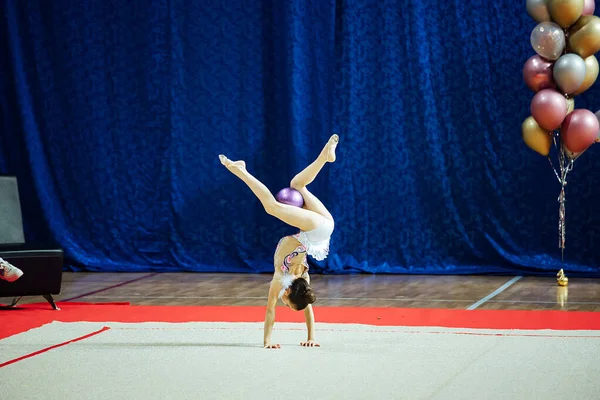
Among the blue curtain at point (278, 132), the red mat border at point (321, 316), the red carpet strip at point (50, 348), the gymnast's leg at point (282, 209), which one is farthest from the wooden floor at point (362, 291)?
the gymnast's leg at point (282, 209)

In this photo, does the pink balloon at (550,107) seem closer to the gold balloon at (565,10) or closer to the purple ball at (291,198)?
the gold balloon at (565,10)

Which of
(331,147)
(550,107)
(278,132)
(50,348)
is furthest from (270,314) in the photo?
(278,132)

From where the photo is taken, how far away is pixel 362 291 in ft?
19.3

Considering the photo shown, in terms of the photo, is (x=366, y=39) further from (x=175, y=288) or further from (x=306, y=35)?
(x=175, y=288)

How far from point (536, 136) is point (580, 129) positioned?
0.32 metres

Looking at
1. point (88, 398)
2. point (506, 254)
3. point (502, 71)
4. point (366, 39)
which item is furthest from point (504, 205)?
point (88, 398)

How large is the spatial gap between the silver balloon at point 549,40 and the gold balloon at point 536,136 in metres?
0.47

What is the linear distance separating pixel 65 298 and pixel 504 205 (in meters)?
3.30

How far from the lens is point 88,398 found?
301 cm

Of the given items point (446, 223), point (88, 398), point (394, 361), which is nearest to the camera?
point (88, 398)

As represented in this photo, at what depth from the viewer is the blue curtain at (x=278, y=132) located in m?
6.55

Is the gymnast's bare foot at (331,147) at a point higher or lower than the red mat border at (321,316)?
higher

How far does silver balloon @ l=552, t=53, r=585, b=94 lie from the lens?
18.0 feet

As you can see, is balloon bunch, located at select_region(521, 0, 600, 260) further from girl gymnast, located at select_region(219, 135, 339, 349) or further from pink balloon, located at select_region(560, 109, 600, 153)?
girl gymnast, located at select_region(219, 135, 339, 349)
